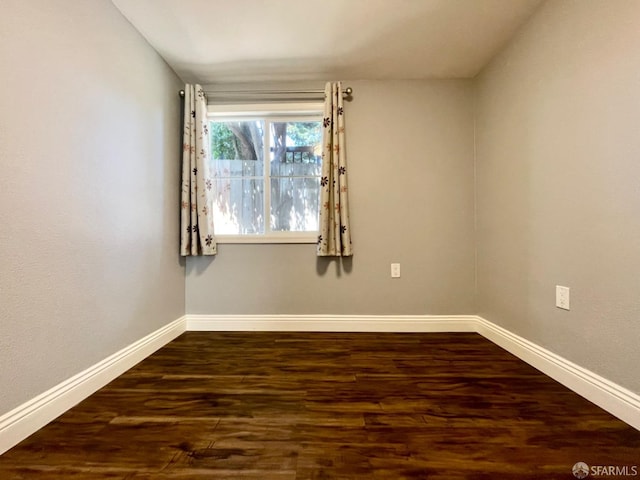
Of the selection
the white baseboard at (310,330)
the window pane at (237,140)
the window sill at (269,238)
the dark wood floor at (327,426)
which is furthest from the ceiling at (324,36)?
the dark wood floor at (327,426)

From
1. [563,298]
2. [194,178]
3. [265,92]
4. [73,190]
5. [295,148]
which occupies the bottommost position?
[563,298]

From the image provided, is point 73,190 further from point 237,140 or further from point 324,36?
point 324,36

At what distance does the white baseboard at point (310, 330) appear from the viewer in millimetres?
1189

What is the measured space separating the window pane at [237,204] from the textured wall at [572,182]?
1.86 m

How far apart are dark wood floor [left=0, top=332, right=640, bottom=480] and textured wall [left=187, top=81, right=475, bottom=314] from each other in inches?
26.6

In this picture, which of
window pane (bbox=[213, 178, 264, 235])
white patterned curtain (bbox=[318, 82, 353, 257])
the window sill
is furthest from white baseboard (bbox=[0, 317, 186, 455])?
white patterned curtain (bbox=[318, 82, 353, 257])

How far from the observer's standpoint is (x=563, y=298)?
158 centimetres

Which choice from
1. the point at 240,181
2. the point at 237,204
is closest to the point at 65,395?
the point at 237,204

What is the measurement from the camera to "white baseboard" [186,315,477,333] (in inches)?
97.3

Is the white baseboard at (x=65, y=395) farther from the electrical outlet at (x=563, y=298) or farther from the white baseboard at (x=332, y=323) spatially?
the electrical outlet at (x=563, y=298)

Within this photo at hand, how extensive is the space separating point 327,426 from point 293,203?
1.76 meters

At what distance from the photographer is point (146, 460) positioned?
3.36 ft

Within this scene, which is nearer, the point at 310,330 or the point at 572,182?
the point at 572,182

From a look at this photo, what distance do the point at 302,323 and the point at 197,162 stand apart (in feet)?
4.99
